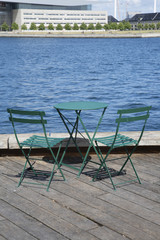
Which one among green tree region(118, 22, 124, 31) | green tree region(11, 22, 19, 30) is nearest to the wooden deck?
green tree region(11, 22, 19, 30)

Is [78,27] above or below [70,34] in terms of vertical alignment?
above

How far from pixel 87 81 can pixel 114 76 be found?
392cm

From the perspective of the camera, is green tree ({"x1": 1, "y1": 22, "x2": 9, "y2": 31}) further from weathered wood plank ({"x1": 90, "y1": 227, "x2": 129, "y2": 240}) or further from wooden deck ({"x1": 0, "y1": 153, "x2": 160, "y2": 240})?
weathered wood plank ({"x1": 90, "y1": 227, "x2": 129, "y2": 240})

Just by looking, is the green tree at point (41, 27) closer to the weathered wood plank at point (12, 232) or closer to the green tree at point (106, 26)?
the green tree at point (106, 26)

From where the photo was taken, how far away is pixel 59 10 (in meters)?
141

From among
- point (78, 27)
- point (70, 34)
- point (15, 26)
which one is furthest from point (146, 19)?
point (15, 26)

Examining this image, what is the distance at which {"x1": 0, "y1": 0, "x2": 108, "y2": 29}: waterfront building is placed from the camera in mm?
133625

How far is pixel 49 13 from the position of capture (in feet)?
459

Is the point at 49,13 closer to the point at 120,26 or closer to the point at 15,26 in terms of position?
the point at 15,26

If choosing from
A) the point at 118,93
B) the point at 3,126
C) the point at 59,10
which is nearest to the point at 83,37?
the point at 59,10

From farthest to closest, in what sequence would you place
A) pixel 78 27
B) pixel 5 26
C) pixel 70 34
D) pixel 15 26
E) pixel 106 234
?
1. pixel 78 27
2. pixel 70 34
3. pixel 5 26
4. pixel 15 26
5. pixel 106 234

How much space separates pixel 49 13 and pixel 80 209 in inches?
5584

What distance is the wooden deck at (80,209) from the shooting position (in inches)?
123

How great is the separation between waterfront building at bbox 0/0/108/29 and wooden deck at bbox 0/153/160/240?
433 feet
